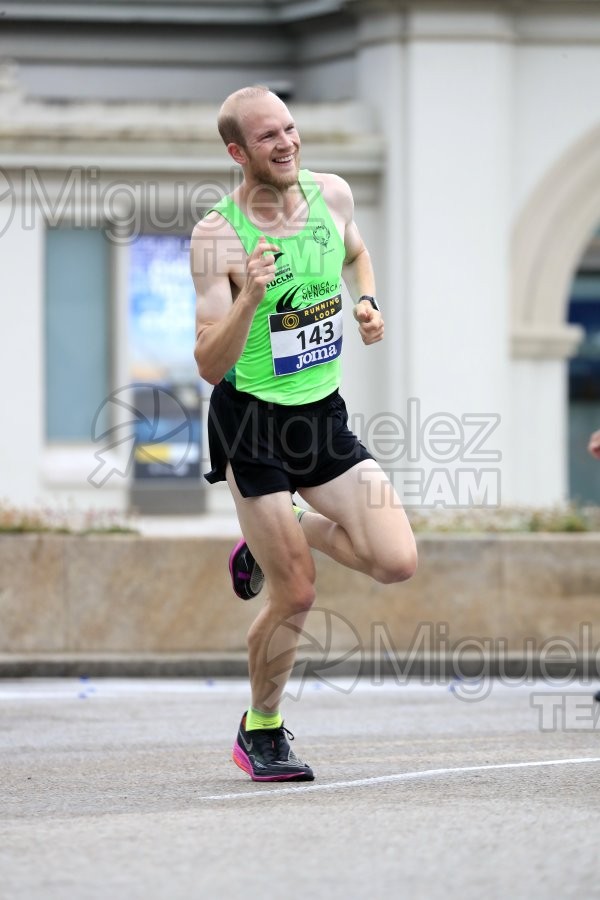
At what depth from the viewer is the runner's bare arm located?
6.14 metres

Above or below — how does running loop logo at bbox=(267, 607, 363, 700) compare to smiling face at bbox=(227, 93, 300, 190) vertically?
below

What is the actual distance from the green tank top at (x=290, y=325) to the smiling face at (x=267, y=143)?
149 mm

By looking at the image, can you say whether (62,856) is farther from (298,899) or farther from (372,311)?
(372,311)

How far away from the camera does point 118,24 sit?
2305 centimetres

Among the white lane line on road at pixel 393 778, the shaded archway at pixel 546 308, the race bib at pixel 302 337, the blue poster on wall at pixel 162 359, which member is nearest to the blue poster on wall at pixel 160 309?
the blue poster on wall at pixel 162 359

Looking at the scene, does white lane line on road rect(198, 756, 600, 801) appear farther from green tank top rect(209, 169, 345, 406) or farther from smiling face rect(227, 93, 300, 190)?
smiling face rect(227, 93, 300, 190)

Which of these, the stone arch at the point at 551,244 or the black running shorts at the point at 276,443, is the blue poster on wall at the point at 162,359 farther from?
the black running shorts at the point at 276,443

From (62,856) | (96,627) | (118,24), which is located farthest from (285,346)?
(118,24)

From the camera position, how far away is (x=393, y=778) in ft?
22.2

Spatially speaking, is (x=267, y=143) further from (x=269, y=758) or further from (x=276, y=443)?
(x=269, y=758)

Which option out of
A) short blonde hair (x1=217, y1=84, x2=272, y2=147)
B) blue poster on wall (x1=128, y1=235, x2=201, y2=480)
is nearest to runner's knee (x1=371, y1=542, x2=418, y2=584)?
short blonde hair (x1=217, y1=84, x2=272, y2=147)

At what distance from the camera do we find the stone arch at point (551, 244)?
2227cm

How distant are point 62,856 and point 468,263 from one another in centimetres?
1710

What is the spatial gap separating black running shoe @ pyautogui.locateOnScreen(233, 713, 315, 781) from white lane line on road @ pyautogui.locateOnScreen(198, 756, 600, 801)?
117 mm
